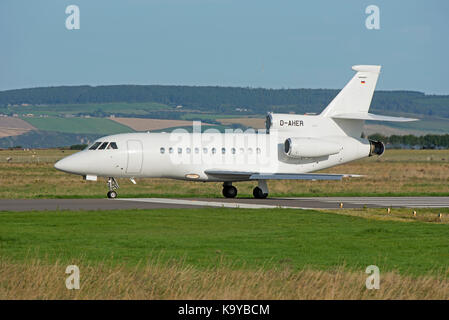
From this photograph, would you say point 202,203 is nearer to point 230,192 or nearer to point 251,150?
point 230,192

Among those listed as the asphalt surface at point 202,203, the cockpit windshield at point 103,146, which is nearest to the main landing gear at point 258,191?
the asphalt surface at point 202,203

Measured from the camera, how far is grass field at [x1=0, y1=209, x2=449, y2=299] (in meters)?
13.9

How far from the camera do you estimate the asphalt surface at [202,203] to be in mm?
32000

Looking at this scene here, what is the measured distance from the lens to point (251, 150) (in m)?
39.8

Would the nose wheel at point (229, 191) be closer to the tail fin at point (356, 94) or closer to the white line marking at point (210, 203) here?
the white line marking at point (210, 203)

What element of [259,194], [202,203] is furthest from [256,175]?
[202,203]

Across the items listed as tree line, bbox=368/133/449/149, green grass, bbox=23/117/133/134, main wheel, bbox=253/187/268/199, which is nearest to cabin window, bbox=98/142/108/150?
main wheel, bbox=253/187/268/199

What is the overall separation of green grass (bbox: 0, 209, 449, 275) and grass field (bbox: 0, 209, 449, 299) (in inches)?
1.1

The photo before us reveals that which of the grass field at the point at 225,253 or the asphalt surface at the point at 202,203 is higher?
the grass field at the point at 225,253

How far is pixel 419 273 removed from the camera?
16.7m

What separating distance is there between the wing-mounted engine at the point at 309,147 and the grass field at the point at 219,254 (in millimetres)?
8964

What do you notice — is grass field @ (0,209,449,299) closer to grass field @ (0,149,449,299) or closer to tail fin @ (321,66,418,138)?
grass field @ (0,149,449,299)

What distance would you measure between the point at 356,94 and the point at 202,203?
11068 millimetres
